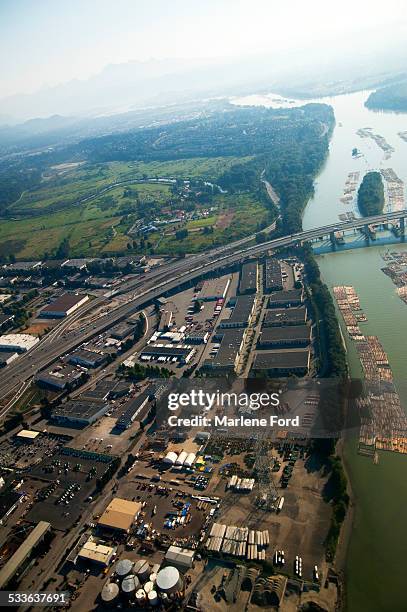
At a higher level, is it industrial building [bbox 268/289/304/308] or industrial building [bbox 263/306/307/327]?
industrial building [bbox 268/289/304/308]

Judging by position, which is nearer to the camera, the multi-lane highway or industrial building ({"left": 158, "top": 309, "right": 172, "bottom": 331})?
the multi-lane highway

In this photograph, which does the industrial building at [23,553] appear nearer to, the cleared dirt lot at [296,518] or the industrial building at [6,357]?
the cleared dirt lot at [296,518]

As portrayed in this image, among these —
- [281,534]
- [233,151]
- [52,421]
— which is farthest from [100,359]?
[233,151]

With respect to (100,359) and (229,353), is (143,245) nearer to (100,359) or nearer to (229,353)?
(100,359)

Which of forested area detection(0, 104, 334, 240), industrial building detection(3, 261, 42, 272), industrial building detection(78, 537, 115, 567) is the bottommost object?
industrial building detection(78, 537, 115, 567)

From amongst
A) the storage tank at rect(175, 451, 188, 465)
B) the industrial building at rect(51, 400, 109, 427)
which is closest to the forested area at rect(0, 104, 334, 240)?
the industrial building at rect(51, 400, 109, 427)

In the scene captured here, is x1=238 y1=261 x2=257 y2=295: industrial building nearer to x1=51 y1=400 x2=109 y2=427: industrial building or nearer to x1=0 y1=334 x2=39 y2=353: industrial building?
x1=51 y1=400 x2=109 y2=427: industrial building
